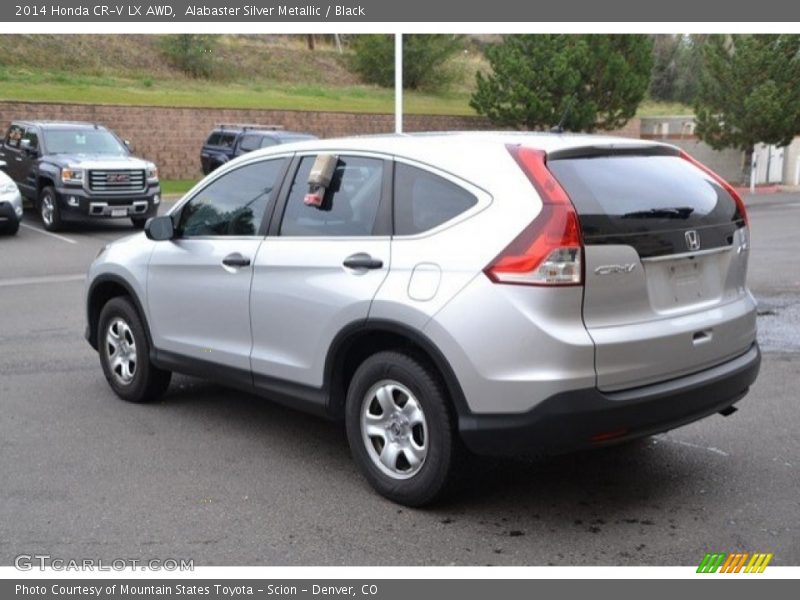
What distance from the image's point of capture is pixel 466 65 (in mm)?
54031

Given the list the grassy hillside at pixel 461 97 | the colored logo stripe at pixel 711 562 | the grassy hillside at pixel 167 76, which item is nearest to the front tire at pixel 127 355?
the colored logo stripe at pixel 711 562

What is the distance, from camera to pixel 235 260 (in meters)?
5.43

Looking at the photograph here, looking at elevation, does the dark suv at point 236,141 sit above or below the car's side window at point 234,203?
below

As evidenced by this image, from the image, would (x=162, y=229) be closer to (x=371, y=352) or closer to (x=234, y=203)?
(x=234, y=203)

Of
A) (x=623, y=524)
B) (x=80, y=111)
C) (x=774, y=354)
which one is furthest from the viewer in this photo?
(x=80, y=111)

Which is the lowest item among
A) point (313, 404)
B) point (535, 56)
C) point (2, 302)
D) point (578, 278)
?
point (2, 302)

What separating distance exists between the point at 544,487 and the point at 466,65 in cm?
5126

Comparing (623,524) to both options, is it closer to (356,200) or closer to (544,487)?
(544,487)

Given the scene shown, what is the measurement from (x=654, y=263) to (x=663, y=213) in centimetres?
27

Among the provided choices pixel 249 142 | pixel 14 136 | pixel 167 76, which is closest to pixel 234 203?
pixel 14 136

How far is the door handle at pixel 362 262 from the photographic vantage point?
4.60 m

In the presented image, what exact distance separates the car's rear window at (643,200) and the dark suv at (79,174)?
46.4 feet

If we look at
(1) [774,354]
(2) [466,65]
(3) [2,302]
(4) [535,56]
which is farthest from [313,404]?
(2) [466,65]

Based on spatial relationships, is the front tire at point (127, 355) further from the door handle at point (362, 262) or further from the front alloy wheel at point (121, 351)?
the door handle at point (362, 262)
